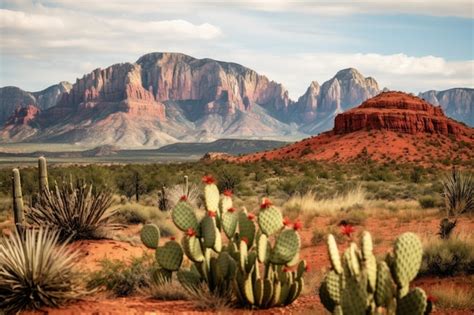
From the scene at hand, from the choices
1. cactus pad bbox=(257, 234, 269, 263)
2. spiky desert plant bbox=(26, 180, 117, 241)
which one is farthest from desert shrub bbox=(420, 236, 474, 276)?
spiky desert plant bbox=(26, 180, 117, 241)

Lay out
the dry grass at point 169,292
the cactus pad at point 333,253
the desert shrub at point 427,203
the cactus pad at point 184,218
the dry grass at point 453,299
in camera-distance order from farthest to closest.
→ the desert shrub at point 427,203, the dry grass at point 169,292, the cactus pad at point 184,218, the dry grass at point 453,299, the cactus pad at point 333,253

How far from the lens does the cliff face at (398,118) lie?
68688 millimetres

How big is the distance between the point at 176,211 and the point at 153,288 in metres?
1.25

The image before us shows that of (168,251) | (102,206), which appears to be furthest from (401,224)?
(168,251)

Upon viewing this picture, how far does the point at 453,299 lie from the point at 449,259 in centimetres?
221

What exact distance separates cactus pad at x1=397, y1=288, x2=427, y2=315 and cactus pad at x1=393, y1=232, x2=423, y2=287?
0.48 feet

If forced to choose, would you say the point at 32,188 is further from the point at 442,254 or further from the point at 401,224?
the point at 442,254

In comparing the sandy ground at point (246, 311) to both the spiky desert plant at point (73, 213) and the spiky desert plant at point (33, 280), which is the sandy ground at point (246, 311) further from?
the spiky desert plant at point (73, 213)

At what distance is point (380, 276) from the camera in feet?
18.2

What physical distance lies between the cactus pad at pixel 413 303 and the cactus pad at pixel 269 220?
2.36 meters

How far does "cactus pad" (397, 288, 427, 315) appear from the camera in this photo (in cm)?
546

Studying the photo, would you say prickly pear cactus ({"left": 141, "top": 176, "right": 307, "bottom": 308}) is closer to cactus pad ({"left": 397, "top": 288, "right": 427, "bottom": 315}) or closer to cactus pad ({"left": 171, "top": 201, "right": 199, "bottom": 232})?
cactus pad ({"left": 171, "top": 201, "right": 199, "bottom": 232})

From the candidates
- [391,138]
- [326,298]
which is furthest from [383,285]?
[391,138]

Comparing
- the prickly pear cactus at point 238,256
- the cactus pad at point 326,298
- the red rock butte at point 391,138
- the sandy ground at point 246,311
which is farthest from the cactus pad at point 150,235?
the red rock butte at point 391,138
